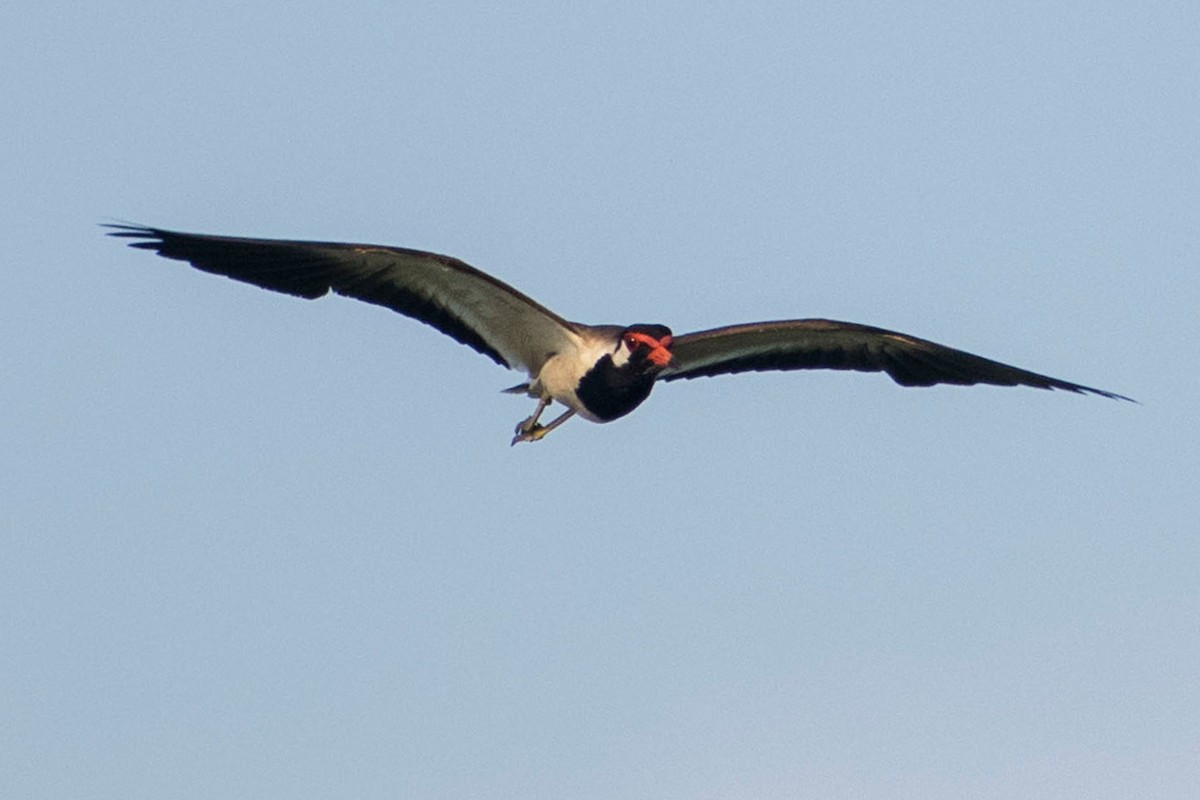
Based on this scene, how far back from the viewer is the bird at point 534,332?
19.7 metres

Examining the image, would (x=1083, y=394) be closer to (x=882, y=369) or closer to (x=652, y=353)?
(x=882, y=369)

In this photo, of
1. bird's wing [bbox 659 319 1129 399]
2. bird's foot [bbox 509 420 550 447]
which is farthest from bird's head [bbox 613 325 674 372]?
bird's wing [bbox 659 319 1129 399]

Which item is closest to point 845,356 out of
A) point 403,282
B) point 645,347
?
point 645,347

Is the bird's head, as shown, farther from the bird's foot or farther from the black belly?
the bird's foot

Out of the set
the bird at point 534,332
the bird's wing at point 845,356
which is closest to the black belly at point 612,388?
the bird at point 534,332

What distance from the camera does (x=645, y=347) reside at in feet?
66.1

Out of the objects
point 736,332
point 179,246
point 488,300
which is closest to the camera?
point 179,246

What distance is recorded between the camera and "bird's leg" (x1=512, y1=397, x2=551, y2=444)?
21.2 m

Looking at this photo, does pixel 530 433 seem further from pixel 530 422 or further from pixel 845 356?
pixel 845 356

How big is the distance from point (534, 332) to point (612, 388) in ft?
3.57

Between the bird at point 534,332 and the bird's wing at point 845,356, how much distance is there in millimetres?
18

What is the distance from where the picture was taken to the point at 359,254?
19.8m

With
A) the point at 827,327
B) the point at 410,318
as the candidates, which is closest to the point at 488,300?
the point at 410,318

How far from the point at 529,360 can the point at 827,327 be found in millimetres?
3227
